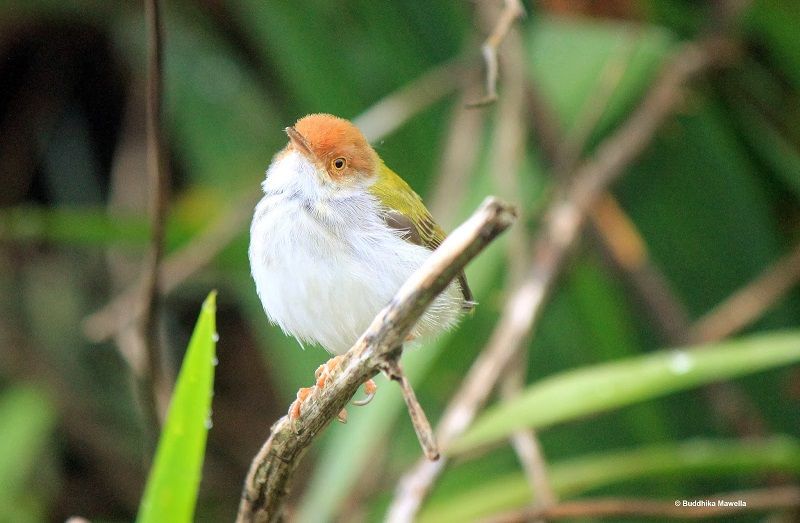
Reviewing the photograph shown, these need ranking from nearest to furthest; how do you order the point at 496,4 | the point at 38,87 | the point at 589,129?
the point at 589,129 → the point at 496,4 → the point at 38,87

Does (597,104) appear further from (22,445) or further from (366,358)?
(22,445)

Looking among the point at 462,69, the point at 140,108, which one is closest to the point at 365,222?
the point at 462,69

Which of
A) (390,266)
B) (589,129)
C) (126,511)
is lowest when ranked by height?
(390,266)

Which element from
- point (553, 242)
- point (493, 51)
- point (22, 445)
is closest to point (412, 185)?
point (553, 242)

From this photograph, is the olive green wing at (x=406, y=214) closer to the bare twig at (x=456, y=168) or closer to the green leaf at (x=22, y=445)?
the bare twig at (x=456, y=168)

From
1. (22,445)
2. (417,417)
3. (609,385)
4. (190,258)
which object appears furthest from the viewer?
(22,445)

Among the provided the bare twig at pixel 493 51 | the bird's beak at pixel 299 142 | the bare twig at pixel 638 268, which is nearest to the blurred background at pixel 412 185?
the bare twig at pixel 638 268

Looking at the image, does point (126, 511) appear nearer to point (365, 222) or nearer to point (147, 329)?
point (147, 329)
